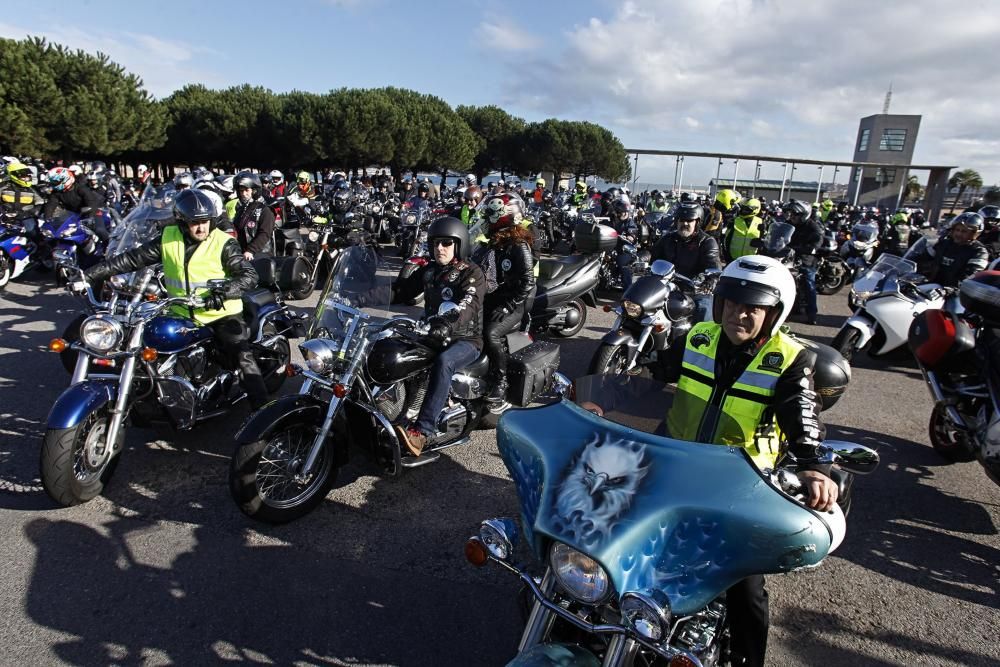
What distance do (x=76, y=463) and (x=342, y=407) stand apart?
5.18 ft

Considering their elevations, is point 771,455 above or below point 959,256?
below

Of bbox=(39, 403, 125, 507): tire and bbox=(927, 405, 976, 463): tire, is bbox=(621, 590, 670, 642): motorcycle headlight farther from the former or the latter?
bbox=(927, 405, 976, 463): tire

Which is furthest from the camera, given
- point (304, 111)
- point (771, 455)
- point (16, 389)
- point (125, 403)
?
point (304, 111)

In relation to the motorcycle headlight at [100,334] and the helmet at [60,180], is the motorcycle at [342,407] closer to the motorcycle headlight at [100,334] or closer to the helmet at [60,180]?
the motorcycle headlight at [100,334]

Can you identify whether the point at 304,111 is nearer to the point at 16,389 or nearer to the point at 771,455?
the point at 16,389

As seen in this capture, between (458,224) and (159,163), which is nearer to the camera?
(458,224)

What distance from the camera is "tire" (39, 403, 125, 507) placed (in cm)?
329

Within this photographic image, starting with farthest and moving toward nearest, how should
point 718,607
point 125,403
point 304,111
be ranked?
point 304,111, point 125,403, point 718,607

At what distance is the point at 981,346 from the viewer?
13.9 feet

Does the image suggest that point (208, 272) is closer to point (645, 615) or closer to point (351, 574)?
point (351, 574)

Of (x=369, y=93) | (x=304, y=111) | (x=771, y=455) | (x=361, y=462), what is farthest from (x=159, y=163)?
(x=771, y=455)

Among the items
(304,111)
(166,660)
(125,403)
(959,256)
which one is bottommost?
(166,660)

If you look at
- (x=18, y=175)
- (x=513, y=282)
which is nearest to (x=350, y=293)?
(x=513, y=282)

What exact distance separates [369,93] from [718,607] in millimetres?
41427
